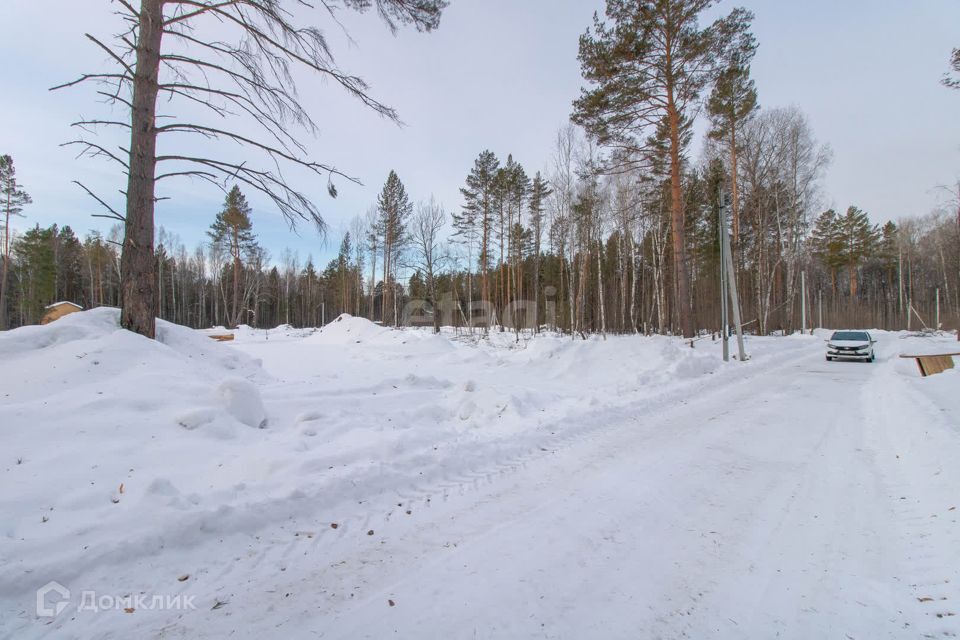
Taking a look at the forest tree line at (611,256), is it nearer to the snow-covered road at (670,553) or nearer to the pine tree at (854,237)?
the pine tree at (854,237)

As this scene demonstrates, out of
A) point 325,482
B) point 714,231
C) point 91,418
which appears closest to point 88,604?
point 325,482

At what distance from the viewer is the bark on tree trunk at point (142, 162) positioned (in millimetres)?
5422

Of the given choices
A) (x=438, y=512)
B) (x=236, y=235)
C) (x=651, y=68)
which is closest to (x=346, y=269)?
(x=236, y=235)

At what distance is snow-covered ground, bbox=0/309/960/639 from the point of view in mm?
2088

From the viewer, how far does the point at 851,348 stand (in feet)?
46.2

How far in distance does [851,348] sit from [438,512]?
1785 centimetres

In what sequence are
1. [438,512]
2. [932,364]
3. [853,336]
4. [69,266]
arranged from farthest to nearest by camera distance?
1. [69,266]
2. [853,336]
3. [932,364]
4. [438,512]

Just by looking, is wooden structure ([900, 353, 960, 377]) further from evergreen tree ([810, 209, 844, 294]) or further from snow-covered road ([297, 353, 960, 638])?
evergreen tree ([810, 209, 844, 294])

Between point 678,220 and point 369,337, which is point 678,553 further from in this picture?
point 369,337

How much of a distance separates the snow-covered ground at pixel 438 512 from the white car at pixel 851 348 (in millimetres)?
10255

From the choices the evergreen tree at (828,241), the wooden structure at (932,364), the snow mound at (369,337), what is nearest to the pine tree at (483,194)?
the snow mound at (369,337)

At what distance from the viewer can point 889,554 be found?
103 inches

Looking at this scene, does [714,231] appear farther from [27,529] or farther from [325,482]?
[27,529]

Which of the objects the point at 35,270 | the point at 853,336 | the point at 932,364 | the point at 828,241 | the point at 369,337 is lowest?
the point at 932,364
